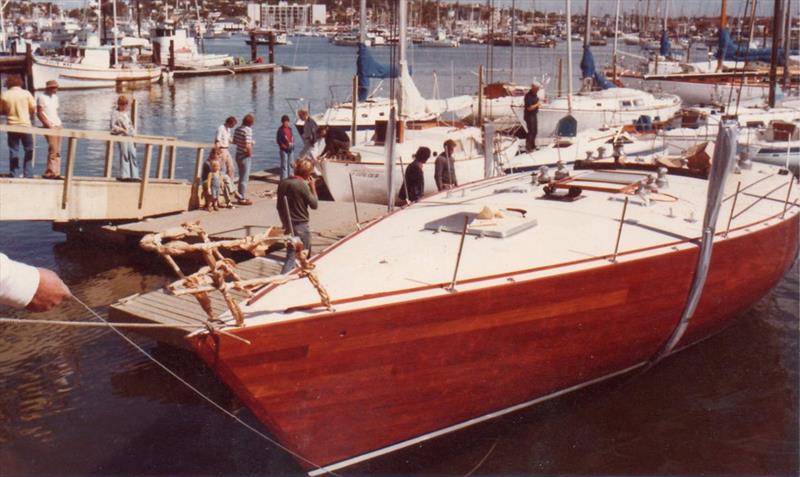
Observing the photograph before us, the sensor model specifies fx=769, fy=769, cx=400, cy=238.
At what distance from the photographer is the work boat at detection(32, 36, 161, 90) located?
51.3 metres

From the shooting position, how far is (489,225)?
7969mm

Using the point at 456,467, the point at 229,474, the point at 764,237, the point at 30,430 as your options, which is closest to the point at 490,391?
the point at 456,467

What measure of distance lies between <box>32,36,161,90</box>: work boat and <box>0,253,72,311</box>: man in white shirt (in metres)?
51.3

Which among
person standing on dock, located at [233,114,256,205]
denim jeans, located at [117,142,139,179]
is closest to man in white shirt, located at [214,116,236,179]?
person standing on dock, located at [233,114,256,205]

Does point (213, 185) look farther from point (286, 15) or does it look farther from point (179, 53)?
point (286, 15)

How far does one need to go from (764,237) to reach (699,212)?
0.93 meters

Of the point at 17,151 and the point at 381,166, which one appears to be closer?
the point at 17,151

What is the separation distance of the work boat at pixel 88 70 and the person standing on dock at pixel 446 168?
142 ft

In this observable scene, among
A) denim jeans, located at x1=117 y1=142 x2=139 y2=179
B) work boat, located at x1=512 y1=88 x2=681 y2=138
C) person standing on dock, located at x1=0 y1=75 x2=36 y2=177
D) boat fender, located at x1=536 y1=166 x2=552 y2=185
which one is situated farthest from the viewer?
work boat, located at x1=512 y1=88 x2=681 y2=138

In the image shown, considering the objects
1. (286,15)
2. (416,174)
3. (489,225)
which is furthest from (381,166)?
(286,15)

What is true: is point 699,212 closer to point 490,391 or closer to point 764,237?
point 764,237

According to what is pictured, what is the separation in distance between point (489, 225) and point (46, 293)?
5.09 meters

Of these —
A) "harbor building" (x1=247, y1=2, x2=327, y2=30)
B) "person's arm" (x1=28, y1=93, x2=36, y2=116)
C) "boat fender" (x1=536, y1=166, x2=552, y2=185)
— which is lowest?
"boat fender" (x1=536, y1=166, x2=552, y2=185)

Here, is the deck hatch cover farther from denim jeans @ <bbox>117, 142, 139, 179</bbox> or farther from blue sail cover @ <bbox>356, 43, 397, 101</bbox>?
blue sail cover @ <bbox>356, 43, 397, 101</bbox>
